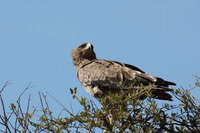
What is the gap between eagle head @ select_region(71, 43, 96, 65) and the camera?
8242mm

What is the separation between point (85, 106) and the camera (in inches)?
175

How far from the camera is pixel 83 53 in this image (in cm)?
824

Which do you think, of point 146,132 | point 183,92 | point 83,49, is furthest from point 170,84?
point 83,49

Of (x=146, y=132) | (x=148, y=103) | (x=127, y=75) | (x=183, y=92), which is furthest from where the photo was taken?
(x=127, y=75)

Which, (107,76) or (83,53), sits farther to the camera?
(83,53)

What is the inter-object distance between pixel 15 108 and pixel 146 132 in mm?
1759

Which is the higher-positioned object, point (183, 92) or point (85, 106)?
point (183, 92)

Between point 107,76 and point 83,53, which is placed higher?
point 83,53

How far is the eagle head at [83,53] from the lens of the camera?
8242 millimetres

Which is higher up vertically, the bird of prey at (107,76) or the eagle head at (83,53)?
the eagle head at (83,53)

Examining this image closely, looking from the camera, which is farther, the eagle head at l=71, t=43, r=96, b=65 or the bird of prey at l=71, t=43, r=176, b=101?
the eagle head at l=71, t=43, r=96, b=65

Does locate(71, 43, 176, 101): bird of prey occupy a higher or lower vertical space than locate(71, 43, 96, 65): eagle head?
lower

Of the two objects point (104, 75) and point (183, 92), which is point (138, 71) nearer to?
point (104, 75)

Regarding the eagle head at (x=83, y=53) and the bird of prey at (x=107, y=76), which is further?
the eagle head at (x=83, y=53)
